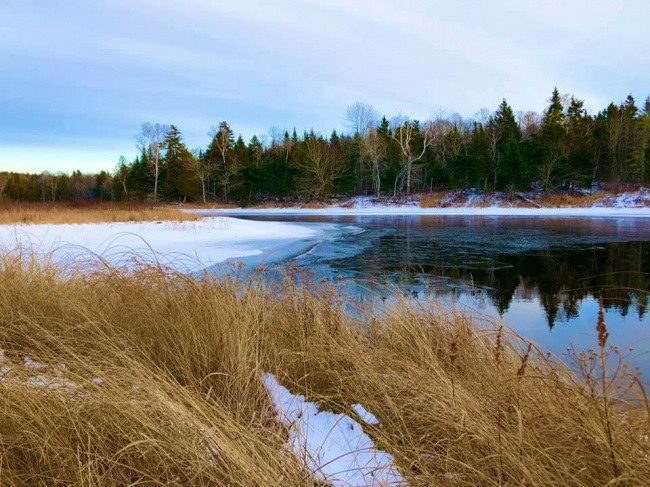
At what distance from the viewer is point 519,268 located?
33.0 feet

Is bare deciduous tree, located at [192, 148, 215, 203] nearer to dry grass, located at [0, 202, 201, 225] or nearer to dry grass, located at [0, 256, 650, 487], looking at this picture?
dry grass, located at [0, 202, 201, 225]

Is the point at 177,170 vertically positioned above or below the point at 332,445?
above

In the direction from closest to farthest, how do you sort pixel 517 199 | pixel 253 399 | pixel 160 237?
1. pixel 253 399
2. pixel 160 237
3. pixel 517 199

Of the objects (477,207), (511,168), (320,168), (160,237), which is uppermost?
(320,168)

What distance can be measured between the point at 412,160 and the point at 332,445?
164 ft

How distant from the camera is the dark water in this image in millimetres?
5414

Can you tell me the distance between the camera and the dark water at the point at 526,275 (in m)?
5.41

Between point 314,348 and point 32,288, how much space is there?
296 cm

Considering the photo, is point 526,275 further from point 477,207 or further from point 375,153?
point 375,153

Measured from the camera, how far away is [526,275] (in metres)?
9.22

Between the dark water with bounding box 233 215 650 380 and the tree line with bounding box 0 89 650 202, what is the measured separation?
1207 inches

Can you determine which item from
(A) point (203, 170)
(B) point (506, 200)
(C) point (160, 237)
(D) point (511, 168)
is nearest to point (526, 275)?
(C) point (160, 237)

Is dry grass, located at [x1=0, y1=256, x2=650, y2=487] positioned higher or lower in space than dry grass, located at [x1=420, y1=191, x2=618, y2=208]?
lower

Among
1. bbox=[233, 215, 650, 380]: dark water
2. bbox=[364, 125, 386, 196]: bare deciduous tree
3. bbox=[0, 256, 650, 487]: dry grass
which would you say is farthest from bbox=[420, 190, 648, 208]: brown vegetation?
bbox=[0, 256, 650, 487]: dry grass
